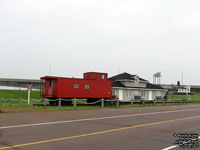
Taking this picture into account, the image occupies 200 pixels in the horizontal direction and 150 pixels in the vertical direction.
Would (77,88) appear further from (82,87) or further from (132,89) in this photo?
(132,89)

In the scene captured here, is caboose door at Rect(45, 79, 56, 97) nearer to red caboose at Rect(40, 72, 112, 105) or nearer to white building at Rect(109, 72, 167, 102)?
red caboose at Rect(40, 72, 112, 105)

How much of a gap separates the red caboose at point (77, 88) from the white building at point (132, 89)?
14.1 feet

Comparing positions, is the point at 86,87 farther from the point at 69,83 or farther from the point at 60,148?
the point at 60,148

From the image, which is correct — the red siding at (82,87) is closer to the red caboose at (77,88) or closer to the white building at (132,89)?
the red caboose at (77,88)

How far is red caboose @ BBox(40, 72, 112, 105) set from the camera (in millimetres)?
30627

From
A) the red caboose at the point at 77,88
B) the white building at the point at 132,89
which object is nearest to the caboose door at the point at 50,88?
the red caboose at the point at 77,88

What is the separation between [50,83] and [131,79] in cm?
1542

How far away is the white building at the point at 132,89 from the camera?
3975 centimetres

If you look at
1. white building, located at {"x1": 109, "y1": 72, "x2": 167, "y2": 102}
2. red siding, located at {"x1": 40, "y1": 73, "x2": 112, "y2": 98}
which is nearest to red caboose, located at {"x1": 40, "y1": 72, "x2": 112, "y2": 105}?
red siding, located at {"x1": 40, "y1": 73, "x2": 112, "y2": 98}

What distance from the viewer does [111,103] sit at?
1324 inches

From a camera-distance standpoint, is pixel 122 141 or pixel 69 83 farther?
pixel 69 83

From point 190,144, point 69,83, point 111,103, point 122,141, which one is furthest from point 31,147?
point 111,103

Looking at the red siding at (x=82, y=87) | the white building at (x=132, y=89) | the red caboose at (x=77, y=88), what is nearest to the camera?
the red siding at (x=82, y=87)

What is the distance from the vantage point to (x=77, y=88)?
31.9m
